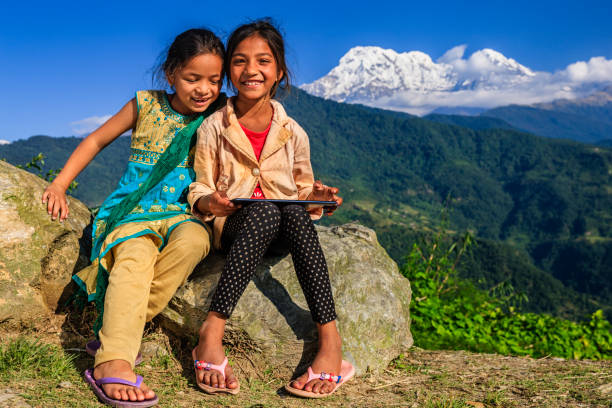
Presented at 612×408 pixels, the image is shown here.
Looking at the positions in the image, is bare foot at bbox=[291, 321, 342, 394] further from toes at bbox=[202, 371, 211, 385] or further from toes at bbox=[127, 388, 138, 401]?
toes at bbox=[127, 388, 138, 401]

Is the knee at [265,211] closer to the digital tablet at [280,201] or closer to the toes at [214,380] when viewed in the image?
the digital tablet at [280,201]

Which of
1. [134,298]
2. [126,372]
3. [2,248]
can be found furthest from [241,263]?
[2,248]

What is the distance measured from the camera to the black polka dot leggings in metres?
3.03

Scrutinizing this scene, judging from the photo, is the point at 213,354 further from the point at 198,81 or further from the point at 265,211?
the point at 198,81

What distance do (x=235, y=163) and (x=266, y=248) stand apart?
76 centimetres

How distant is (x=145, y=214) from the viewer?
3.40 meters

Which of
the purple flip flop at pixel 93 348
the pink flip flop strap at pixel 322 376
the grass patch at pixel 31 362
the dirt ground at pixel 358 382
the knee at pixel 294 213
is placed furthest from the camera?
the purple flip flop at pixel 93 348

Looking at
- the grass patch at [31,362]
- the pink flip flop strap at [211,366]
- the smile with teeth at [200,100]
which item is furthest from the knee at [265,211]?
the grass patch at [31,362]

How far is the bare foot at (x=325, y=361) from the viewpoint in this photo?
296 cm

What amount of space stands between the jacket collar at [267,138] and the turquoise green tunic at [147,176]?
0.48 meters

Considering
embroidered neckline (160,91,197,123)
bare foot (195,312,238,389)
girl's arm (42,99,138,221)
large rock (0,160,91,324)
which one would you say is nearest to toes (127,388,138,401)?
bare foot (195,312,238,389)

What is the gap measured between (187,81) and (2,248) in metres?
2.03

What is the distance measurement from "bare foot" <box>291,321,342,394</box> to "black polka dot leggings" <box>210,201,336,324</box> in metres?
0.09

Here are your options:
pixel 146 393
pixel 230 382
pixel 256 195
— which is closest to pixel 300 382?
pixel 230 382
